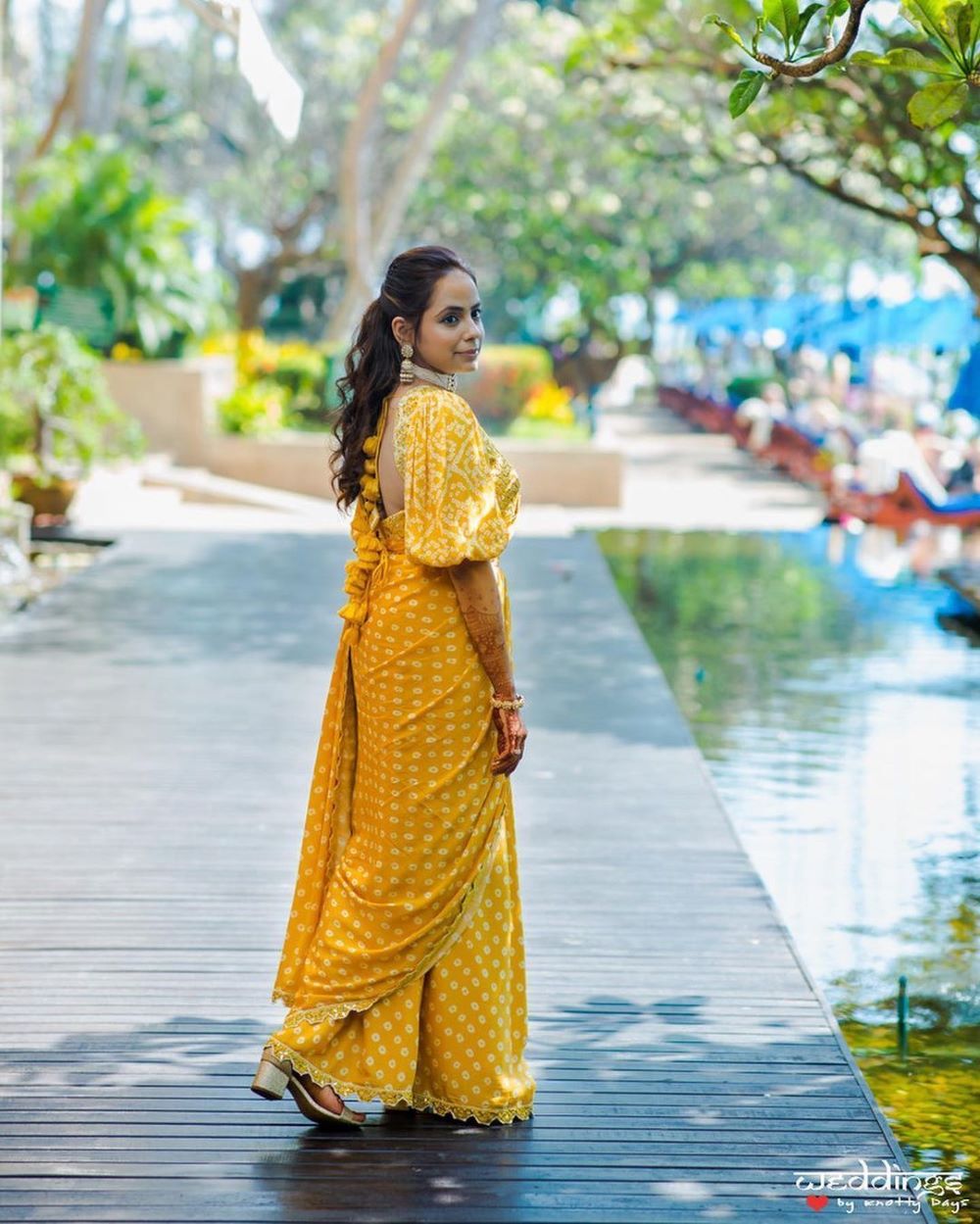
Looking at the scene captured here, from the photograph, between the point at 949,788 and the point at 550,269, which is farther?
the point at 550,269

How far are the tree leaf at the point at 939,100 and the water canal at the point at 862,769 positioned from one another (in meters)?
2.35

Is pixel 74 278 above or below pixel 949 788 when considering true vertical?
above

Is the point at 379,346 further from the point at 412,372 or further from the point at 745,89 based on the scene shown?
the point at 745,89

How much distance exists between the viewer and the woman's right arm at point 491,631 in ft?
13.2

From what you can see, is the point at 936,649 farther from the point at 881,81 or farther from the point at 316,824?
the point at 316,824

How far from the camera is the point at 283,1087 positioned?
4.06 metres

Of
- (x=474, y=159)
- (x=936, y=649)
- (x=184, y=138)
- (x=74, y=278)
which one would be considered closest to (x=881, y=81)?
(x=936, y=649)

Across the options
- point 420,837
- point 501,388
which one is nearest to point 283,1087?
point 420,837

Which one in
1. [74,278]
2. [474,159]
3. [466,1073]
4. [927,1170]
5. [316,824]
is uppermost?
[474,159]

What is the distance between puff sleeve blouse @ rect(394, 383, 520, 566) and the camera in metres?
3.96

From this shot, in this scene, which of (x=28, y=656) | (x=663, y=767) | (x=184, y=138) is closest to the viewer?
(x=663, y=767)

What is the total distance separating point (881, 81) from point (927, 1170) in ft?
27.1

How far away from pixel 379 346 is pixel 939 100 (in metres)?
1.33

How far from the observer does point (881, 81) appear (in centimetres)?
1145
